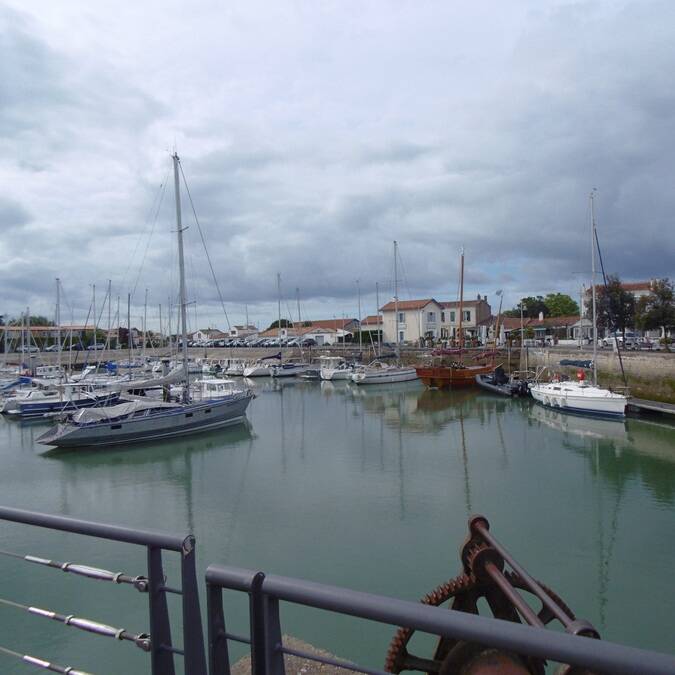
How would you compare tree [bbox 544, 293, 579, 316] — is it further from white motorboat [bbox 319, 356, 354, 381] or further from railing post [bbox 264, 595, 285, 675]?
railing post [bbox 264, 595, 285, 675]

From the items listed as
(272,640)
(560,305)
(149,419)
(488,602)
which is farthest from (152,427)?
(560,305)

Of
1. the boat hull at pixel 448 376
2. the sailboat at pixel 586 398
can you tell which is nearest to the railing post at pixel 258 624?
the sailboat at pixel 586 398

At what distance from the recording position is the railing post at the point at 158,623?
7.51ft

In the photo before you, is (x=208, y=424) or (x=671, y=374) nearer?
(x=208, y=424)

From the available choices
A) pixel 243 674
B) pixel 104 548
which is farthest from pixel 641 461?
pixel 243 674

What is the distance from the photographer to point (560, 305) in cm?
8644

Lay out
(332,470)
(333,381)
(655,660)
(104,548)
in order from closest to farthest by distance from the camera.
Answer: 1. (655,660)
2. (104,548)
3. (332,470)
4. (333,381)

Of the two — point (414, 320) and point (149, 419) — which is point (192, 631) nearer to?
point (149, 419)

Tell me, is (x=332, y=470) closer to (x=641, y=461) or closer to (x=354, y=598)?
(x=641, y=461)

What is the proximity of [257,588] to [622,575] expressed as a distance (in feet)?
36.8

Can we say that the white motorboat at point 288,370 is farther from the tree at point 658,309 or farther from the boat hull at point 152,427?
the tree at point 658,309

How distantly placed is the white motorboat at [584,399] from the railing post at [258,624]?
98.1 feet

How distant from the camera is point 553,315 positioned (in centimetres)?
8619

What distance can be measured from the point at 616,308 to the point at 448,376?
16.7 metres
